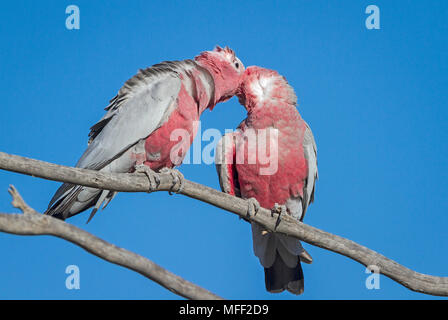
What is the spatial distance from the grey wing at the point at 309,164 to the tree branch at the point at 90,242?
11.8ft

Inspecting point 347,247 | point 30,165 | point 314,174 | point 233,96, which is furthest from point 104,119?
point 347,247

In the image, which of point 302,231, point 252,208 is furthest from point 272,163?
point 302,231

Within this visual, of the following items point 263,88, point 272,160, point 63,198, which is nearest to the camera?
point 63,198

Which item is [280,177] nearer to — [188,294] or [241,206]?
[241,206]

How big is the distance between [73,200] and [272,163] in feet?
8.89

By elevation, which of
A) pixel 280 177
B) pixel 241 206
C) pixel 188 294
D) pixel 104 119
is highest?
pixel 104 119

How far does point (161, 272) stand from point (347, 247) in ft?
8.18

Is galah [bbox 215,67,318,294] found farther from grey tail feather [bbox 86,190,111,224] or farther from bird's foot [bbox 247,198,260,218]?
grey tail feather [bbox 86,190,111,224]

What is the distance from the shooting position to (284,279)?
7.36 meters

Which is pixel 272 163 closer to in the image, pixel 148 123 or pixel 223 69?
pixel 223 69

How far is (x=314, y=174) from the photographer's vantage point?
24.6ft

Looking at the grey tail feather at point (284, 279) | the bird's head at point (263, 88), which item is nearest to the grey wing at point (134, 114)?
the bird's head at point (263, 88)

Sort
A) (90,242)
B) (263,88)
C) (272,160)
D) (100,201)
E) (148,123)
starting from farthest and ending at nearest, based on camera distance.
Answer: (263,88), (272,160), (100,201), (148,123), (90,242)

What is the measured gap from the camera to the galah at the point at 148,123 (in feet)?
21.0
